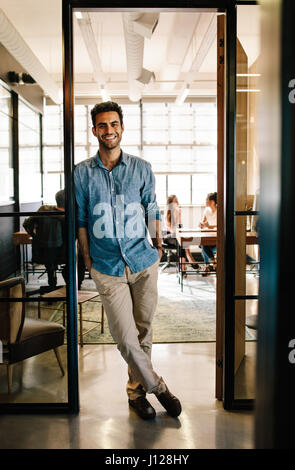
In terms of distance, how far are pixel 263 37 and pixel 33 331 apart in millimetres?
2706

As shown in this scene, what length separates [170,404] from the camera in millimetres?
2602

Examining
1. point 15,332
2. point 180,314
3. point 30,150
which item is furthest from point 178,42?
point 15,332

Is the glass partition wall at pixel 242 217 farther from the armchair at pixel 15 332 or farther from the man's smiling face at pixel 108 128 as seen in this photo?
the armchair at pixel 15 332

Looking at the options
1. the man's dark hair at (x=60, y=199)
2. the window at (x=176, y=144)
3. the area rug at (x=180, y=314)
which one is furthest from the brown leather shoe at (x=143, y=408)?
the window at (x=176, y=144)

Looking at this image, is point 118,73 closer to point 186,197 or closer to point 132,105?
point 132,105

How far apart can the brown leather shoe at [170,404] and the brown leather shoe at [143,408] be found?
0.29 ft

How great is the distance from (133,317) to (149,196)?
2.72 feet

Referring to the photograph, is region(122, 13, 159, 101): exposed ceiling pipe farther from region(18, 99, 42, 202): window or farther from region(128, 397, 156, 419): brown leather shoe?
region(128, 397, 156, 419): brown leather shoe

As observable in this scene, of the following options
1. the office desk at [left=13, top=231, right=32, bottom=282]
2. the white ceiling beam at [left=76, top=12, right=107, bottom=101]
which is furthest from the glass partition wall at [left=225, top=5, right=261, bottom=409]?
the white ceiling beam at [left=76, top=12, right=107, bottom=101]

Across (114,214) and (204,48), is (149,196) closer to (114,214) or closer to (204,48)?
(114,214)

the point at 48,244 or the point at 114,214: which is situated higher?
the point at 114,214

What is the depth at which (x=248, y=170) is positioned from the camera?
8.83 ft

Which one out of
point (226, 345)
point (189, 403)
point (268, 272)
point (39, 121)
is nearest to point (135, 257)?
point (226, 345)

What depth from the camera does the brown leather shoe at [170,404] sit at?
Answer: 2.59 meters
